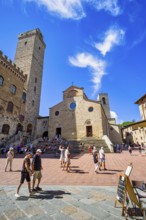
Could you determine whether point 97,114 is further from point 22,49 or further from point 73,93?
point 22,49

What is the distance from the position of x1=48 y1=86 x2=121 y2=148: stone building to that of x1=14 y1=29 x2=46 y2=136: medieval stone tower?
4.28 m

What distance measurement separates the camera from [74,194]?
14.3 feet

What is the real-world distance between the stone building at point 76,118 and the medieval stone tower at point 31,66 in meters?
4.28

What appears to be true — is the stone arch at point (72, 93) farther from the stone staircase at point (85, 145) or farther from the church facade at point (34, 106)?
the stone staircase at point (85, 145)

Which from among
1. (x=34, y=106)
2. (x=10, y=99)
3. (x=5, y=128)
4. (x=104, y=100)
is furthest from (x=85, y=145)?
(x=104, y=100)

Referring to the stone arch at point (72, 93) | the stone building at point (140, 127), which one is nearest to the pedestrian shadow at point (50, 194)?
the stone building at point (140, 127)

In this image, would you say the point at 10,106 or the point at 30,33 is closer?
the point at 10,106

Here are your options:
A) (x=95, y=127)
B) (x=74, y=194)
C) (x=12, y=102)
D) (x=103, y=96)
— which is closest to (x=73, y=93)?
(x=95, y=127)

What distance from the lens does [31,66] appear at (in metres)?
28.7

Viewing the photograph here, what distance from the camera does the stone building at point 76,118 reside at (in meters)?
25.8

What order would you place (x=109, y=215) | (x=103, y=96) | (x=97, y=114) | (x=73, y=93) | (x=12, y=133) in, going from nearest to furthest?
(x=109, y=215) → (x=12, y=133) → (x=97, y=114) → (x=73, y=93) → (x=103, y=96)

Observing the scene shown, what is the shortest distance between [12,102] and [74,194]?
21539 millimetres

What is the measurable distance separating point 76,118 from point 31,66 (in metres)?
15.8

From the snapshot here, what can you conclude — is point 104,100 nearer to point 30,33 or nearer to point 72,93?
point 72,93
